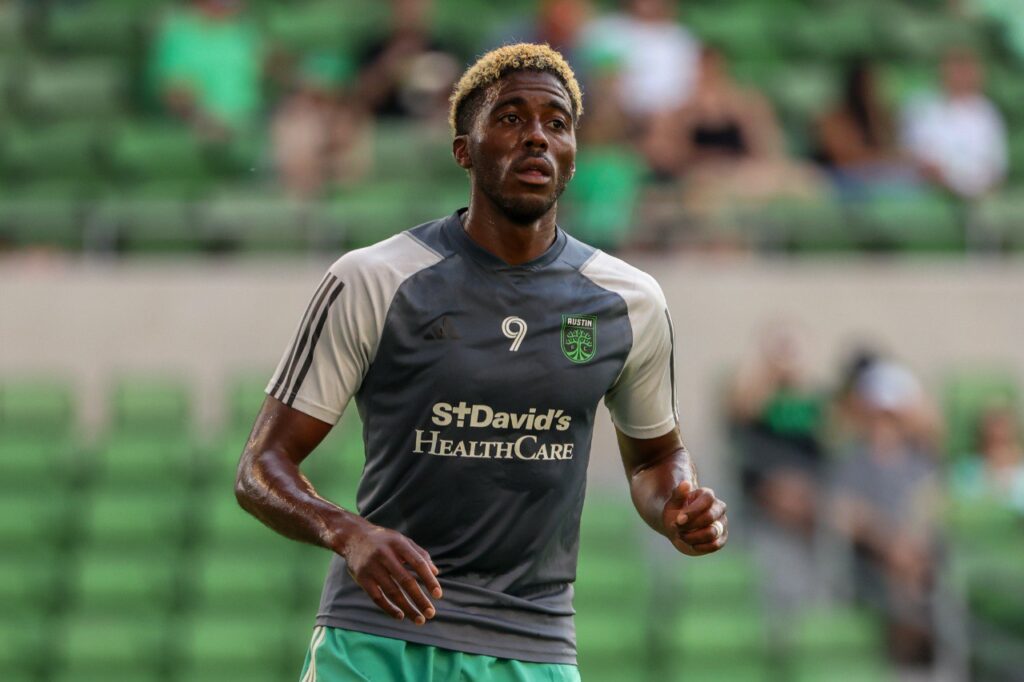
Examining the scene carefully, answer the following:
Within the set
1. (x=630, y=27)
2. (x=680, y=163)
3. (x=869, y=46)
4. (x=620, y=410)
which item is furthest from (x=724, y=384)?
(x=620, y=410)

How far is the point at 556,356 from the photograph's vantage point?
13.4 feet

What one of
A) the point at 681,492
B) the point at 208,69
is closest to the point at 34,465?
the point at 208,69

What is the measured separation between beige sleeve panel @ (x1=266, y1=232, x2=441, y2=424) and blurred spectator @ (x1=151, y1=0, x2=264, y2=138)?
7.62 m

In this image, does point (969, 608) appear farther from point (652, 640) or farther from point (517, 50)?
point (517, 50)

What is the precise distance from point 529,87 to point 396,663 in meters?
1.31

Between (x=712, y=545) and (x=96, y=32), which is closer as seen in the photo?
(x=712, y=545)

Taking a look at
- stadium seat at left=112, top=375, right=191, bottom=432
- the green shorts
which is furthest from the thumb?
stadium seat at left=112, top=375, right=191, bottom=432

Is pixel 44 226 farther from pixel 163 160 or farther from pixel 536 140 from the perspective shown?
pixel 536 140

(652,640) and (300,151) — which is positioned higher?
(300,151)

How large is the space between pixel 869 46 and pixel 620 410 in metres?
9.35

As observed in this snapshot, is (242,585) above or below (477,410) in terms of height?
below

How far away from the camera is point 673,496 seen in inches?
158

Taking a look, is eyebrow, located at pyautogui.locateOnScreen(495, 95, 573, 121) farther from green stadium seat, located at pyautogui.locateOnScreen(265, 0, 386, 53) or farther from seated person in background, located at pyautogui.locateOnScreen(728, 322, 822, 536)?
green stadium seat, located at pyautogui.locateOnScreen(265, 0, 386, 53)

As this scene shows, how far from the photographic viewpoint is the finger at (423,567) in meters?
3.51
